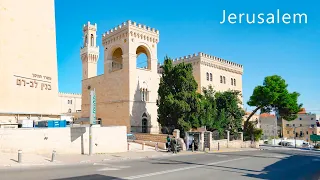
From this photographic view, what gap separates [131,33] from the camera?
38.8 metres

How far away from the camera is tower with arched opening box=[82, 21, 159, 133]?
38062mm

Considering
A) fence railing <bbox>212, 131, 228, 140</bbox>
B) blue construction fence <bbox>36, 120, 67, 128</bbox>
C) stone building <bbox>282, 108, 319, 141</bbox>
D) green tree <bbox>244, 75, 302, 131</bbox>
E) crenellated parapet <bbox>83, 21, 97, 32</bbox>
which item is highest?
crenellated parapet <bbox>83, 21, 97, 32</bbox>

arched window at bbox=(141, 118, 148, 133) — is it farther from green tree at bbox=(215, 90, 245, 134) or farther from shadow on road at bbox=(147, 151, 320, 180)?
shadow on road at bbox=(147, 151, 320, 180)

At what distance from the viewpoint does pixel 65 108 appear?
75312 millimetres

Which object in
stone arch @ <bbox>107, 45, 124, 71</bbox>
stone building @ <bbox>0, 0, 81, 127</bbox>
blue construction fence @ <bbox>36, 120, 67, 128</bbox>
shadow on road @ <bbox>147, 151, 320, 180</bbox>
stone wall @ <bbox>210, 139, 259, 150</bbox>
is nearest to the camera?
shadow on road @ <bbox>147, 151, 320, 180</bbox>

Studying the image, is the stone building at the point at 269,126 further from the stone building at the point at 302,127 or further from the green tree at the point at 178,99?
the green tree at the point at 178,99

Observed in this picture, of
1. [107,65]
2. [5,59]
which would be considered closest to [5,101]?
[5,59]

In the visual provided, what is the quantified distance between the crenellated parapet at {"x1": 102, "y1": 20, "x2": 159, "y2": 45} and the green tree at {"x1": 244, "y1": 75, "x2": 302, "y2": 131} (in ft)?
73.2

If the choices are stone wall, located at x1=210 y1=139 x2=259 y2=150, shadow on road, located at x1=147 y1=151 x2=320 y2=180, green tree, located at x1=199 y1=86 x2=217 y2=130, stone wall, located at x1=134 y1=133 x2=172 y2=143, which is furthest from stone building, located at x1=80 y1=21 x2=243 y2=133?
shadow on road, located at x1=147 y1=151 x2=320 y2=180

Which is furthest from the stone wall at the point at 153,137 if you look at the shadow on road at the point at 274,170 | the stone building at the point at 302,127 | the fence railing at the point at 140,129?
the stone building at the point at 302,127

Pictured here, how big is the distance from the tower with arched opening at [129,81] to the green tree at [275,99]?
66.1 feet

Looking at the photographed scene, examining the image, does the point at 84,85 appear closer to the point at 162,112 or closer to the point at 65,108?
the point at 162,112

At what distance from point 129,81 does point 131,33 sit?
21.8ft

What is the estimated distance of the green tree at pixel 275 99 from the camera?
1993 inches
